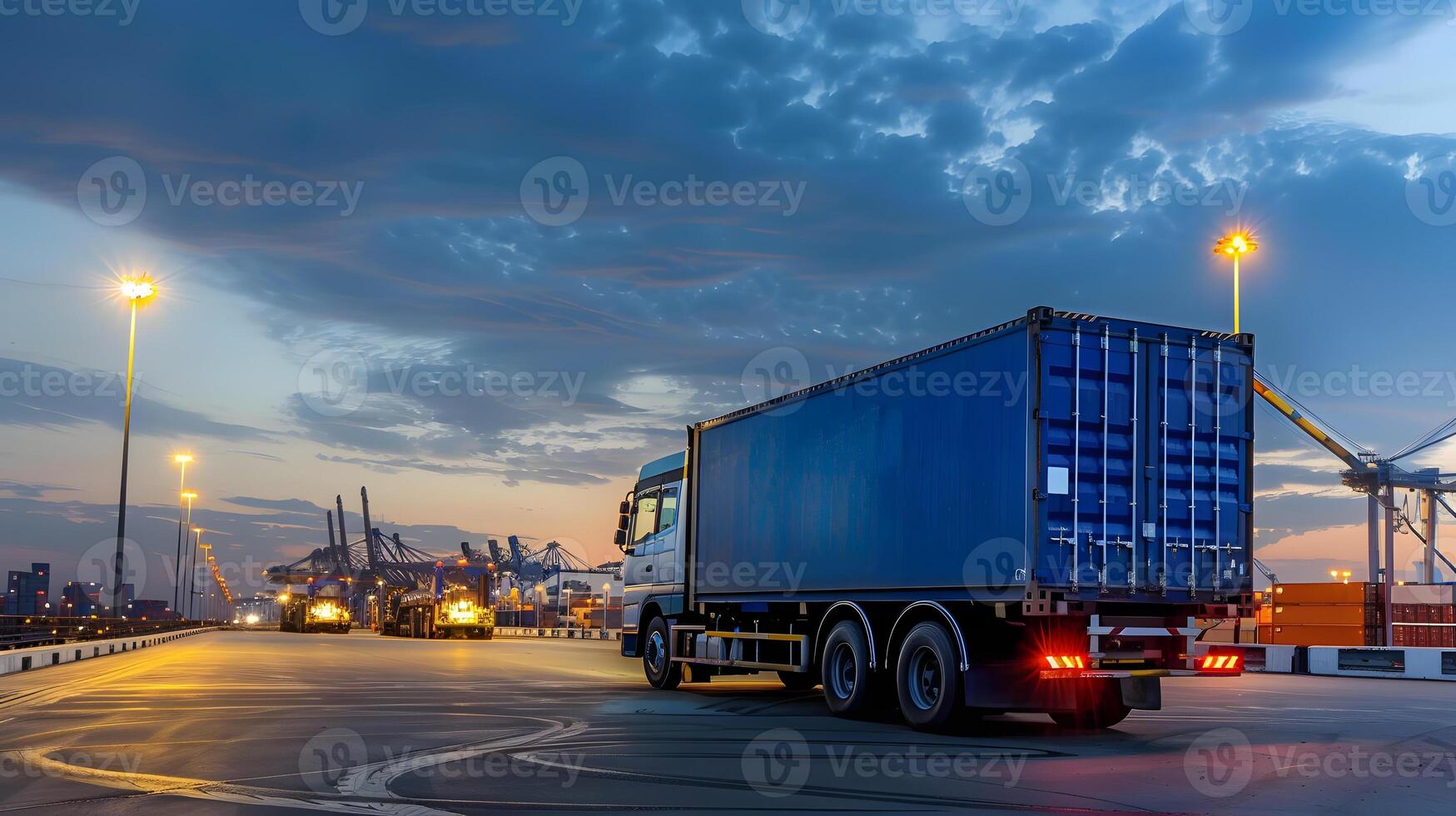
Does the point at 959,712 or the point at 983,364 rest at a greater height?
the point at 983,364

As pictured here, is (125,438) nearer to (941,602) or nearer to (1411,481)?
(941,602)

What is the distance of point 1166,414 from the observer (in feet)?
45.0

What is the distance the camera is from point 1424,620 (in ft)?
122

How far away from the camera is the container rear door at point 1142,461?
12.9 meters

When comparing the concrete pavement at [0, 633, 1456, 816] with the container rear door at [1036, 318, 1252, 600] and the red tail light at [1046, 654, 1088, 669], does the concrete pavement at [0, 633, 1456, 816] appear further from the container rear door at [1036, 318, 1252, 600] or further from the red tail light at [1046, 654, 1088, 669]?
the container rear door at [1036, 318, 1252, 600]

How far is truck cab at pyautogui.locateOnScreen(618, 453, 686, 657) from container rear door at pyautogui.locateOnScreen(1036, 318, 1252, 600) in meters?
8.83

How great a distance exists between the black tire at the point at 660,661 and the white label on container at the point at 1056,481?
362 inches

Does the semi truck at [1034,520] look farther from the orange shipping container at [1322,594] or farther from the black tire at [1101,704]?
the orange shipping container at [1322,594]

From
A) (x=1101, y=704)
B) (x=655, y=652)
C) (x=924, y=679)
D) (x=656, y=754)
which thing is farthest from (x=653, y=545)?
(x=656, y=754)

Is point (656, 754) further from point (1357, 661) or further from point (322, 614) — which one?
point (322, 614)

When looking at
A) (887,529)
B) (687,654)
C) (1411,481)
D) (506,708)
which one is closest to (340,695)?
(506,708)

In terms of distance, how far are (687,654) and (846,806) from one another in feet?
38.0

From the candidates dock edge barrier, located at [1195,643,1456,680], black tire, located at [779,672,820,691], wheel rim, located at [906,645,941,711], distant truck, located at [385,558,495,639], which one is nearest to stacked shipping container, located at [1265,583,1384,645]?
dock edge barrier, located at [1195,643,1456,680]

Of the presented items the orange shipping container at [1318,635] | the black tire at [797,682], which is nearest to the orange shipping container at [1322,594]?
the orange shipping container at [1318,635]
